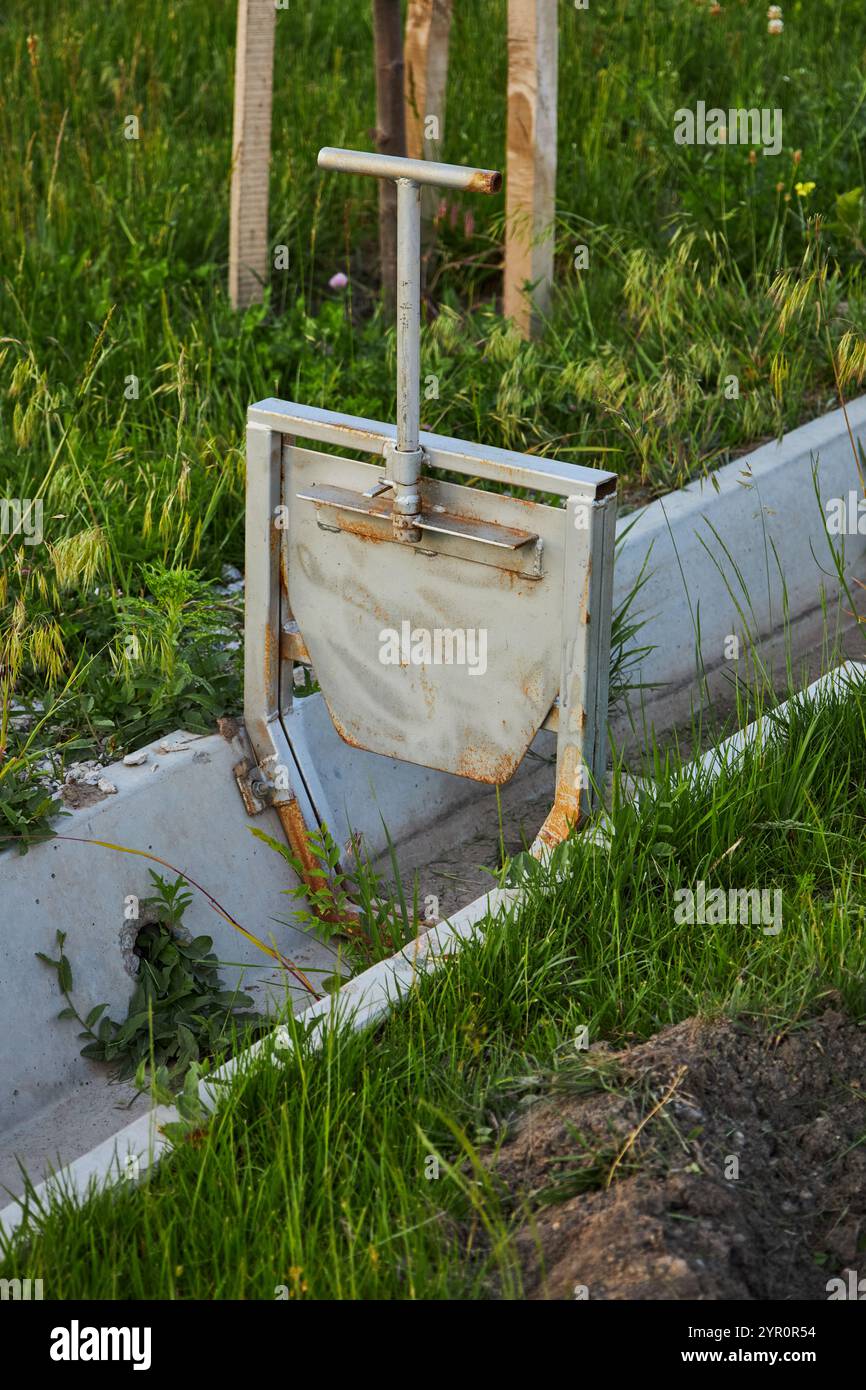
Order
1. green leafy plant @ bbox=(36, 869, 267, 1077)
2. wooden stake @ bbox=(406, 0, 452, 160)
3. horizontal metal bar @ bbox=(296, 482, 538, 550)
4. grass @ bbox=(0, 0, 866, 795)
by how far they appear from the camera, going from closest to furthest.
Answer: horizontal metal bar @ bbox=(296, 482, 538, 550)
green leafy plant @ bbox=(36, 869, 267, 1077)
grass @ bbox=(0, 0, 866, 795)
wooden stake @ bbox=(406, 0, 452, 160)

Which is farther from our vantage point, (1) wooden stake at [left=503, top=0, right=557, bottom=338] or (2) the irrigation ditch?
(1) wooden stake at [left=503, top=0, right=557, bottom=338]

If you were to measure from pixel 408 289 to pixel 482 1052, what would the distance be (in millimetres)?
1292

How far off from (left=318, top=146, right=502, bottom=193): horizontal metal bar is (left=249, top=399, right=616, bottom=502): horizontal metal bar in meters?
0.45

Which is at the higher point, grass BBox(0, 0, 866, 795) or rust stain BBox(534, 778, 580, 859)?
grass BBox(0, 0, 866, 795)

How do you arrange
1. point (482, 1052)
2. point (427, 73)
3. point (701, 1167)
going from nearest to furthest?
1. point (701, 1167)
2. point (482, 1052)
3. point (427, 73)

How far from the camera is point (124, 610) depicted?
3.61 m

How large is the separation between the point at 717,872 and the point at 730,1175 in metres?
0.79

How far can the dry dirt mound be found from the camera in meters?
2.05

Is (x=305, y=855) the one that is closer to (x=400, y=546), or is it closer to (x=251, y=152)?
(x=400, y=546)

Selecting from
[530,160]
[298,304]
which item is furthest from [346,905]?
[530,160]

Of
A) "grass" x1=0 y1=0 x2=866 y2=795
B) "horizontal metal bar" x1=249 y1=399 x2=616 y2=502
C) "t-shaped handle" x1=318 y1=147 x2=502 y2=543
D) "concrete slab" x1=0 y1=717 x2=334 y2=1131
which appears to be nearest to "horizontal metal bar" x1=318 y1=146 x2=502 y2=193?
"t-shaped handle" x1=318 y1=147 x2=502 y2=543

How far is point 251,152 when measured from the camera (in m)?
4.70

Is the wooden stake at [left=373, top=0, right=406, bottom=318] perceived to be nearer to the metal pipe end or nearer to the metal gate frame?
the metal gate frame

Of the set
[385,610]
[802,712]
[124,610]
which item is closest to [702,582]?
[802,712]
